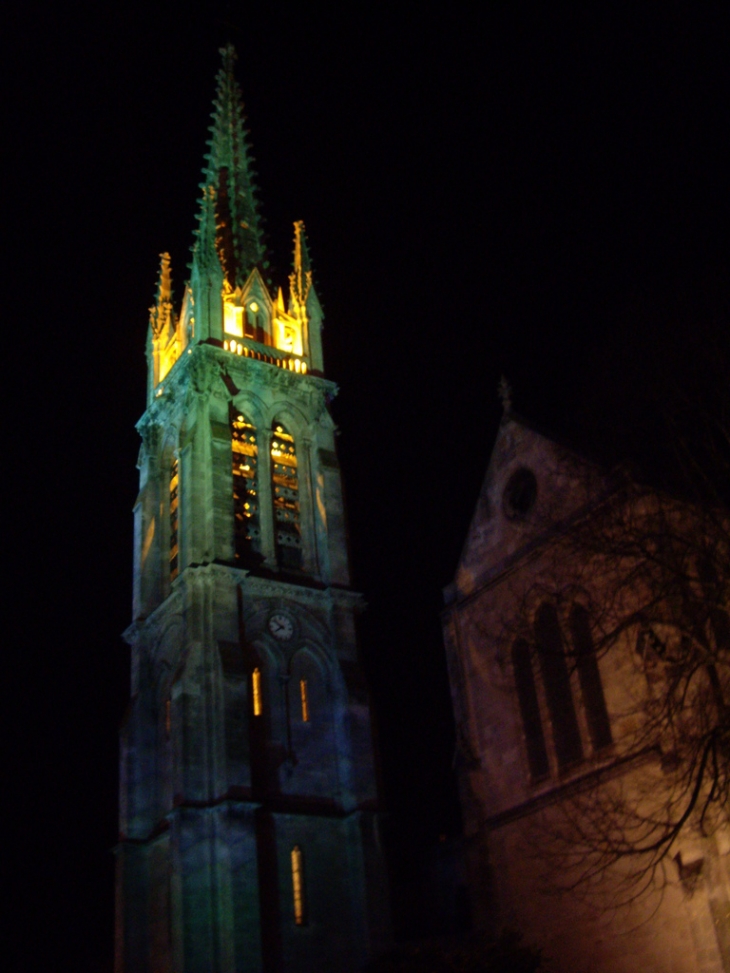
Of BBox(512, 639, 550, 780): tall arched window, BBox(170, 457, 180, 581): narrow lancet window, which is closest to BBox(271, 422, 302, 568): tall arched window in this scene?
BBox(170, 457, 180, 581): narrow lancet window

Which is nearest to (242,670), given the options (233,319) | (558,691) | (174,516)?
(174,516)

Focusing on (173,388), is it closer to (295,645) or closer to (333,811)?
(295,645)

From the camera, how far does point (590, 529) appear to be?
20750mm

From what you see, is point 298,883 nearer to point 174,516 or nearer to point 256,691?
point 256,691

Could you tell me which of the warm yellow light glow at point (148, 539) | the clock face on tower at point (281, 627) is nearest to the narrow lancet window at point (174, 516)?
the warm yellow light glow at point (148, 539)

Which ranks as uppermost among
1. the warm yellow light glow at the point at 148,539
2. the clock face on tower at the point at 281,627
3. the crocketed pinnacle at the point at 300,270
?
the crocketed pinnacle at the point at 300,270

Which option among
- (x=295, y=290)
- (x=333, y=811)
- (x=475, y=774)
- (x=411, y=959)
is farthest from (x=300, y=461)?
(x=411, y=959)

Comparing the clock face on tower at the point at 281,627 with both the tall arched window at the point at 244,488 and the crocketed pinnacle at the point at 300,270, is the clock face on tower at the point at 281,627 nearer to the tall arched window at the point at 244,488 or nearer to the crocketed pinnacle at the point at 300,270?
the tall arched window at the point at 244,488

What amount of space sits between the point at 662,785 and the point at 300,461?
2536 cm

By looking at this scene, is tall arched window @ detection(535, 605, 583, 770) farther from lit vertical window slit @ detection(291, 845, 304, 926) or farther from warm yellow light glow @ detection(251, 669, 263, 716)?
warm yellow light glow @ detection(251, 669, 263, 716)

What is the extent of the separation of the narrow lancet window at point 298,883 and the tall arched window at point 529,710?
37.6ft

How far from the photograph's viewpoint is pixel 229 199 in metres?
58.2

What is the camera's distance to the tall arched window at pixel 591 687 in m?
28.7

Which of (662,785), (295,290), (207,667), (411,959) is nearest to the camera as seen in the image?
(411,959)
